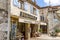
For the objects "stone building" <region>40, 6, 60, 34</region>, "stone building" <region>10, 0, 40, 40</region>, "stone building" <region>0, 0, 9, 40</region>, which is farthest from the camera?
"stone building" <region>40, 6, 60, 34</region>

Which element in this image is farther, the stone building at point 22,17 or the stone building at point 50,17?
the stone building at point 50,17

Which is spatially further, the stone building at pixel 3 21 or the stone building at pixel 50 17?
the stone building at pixel 50 17

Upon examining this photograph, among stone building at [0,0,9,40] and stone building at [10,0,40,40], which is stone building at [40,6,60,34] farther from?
stone building at [0,0,9,40]

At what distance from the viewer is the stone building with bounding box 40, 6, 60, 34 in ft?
34.3

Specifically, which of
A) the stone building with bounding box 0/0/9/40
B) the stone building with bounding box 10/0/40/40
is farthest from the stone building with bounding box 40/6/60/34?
the stone building with bounding box 0/0/9/40

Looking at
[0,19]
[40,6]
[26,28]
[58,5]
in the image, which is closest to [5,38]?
[0,19]

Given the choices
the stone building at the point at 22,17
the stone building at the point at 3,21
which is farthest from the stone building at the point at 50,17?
the stone building at the point at 3,21

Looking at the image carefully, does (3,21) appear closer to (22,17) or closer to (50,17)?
(22,17)

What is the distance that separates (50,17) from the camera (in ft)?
36.4

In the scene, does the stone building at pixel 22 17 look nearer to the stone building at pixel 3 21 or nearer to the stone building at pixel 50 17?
the stone building at pixel 50 17

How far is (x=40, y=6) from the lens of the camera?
9906 millimetres

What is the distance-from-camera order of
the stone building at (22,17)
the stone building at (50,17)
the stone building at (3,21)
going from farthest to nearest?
the stone building at (50,17), the stone building at (22,17), the stone building at (3,21)

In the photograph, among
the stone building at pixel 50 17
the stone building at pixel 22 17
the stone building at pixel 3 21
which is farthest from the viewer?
the stone building at pixel 50 17

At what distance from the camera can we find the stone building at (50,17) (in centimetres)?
1045
